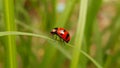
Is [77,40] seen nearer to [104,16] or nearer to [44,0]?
[44,0]

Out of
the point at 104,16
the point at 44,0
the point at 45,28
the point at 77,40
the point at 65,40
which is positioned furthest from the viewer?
the point at 104,16

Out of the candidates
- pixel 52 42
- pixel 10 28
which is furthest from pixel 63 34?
pixel 10 28

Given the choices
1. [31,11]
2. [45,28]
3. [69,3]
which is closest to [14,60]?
[69,3]

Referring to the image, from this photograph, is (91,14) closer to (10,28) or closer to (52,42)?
(52,42)

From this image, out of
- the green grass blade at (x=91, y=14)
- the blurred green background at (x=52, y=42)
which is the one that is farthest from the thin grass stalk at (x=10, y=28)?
the green grass blade at (x=91, y=14)

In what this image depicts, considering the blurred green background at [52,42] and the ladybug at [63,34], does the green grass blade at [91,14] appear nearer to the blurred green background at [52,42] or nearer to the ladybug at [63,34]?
the blurred green background at [52,42]

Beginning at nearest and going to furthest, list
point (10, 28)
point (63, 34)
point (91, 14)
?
point (10, 28) < point (63, 34) < point (91, 14)

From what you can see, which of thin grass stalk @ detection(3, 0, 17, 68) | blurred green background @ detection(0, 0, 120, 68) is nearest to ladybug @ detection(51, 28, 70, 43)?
blurred green background @ detection(0, 0, 120, 68)

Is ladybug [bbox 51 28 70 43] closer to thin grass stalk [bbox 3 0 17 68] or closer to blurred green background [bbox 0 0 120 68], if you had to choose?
blurred green background [bbox 0 0 120 68]
